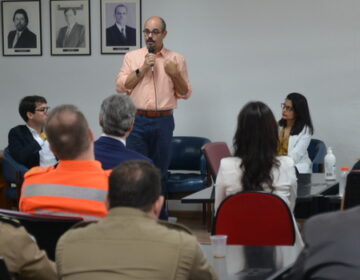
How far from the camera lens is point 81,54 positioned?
23.1 feet

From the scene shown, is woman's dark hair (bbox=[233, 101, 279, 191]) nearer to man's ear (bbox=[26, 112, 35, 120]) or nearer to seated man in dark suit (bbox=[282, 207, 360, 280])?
seated man in dark suit (bbox=[282, 207, 360, 280])

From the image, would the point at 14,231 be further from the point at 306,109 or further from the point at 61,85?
the point at 61,85

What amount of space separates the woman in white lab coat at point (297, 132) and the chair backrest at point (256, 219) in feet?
9.82

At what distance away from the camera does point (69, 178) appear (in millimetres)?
2633

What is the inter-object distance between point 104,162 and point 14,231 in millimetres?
1296

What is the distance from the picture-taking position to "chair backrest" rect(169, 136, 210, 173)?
654 centimetres

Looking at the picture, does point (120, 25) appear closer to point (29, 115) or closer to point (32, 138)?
point (29, 115)

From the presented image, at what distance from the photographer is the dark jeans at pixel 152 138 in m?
5.58

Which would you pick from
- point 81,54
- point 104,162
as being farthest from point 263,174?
point 81,54

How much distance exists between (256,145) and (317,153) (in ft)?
9.68

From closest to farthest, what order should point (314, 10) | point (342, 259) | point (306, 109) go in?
point (342, 259)
point (306, 109)
point (314, 10)

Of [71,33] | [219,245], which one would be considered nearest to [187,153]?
[71,33]

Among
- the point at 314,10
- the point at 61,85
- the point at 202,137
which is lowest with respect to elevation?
the point at 202,137

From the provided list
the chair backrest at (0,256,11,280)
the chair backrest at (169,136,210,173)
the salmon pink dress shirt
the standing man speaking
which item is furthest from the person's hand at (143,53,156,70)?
the chair backrest at (0,256,11,280)
